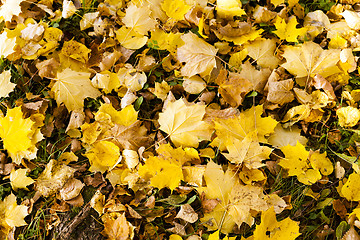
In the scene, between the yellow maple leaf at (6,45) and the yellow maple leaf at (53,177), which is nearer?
the yellow maple leaf at (53,177)

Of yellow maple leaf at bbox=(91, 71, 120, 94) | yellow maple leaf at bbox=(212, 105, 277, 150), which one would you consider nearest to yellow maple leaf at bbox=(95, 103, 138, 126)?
yellow maple leaf at bbox=(91, 71, 120, 94)

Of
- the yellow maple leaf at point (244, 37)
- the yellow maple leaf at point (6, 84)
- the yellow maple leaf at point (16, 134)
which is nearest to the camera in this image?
the yellow maple leaf at point (16, 134)

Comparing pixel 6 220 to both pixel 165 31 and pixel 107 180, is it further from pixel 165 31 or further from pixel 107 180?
pixel 165 31

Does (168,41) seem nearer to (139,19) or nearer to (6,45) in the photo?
(139,19)

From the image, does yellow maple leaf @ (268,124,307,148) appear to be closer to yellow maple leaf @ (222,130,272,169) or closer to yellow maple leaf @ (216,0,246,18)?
yellow maple leaf @ (222,130,272,169)

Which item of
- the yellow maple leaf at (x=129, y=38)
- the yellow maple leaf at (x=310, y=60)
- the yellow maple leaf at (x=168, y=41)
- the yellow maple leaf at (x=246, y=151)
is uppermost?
the yellow maple leaf at (x=129, y=38)

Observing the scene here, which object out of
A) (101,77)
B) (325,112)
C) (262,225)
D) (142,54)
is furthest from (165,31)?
(262,225)

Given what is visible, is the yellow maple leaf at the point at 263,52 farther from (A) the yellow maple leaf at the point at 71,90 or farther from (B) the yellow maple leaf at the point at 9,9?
(B) the yellow maple leaf at the point at 9,9

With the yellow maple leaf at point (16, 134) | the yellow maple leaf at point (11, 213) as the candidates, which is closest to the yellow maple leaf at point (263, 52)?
the yellow maple leaf at point (16, 134)
